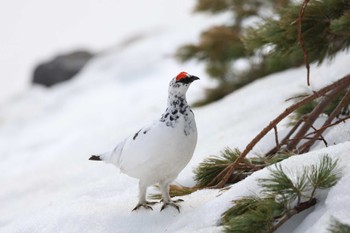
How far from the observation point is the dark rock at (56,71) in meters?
11.7

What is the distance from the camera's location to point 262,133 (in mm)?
2693

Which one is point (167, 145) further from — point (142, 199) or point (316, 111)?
point (316, 111)

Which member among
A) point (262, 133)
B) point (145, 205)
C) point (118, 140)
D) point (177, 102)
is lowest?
point (118, 140)

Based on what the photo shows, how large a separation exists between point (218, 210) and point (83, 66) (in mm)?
9792

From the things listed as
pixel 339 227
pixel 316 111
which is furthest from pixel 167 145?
pixel 339 227

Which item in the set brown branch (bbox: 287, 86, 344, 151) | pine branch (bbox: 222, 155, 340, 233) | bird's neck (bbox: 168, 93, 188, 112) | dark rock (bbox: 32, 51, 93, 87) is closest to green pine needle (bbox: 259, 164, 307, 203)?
pine branch (bbox: 222, 155, 340, 233)

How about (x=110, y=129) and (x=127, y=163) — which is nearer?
(x=127, y=163)

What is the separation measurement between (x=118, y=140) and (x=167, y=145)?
3.18 m

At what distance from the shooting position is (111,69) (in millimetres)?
10422

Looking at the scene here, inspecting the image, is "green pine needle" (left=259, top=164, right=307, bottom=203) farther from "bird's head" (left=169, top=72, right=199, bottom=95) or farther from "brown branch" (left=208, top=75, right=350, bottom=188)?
"bird's head" (left=169, top=72, right=199, bottom=95)

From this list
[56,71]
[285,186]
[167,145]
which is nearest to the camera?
[285,186]

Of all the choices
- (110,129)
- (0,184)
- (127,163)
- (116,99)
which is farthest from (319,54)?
(116,99)

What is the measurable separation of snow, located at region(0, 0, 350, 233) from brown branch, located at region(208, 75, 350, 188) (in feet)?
0.29

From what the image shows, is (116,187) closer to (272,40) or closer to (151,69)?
(272,40)
